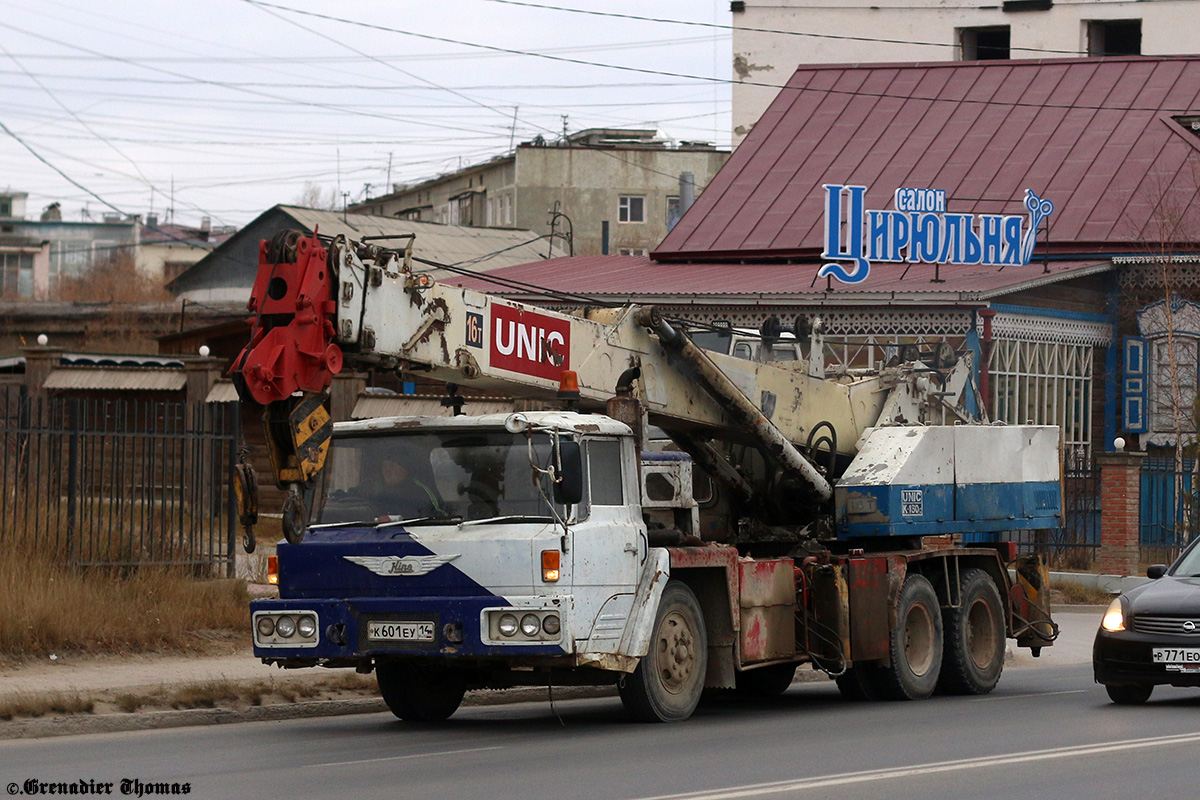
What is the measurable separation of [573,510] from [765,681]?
4.57 meters

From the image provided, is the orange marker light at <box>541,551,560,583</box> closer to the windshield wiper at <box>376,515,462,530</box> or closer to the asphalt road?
the windshield wiper at <box>376,515,462,530</box>

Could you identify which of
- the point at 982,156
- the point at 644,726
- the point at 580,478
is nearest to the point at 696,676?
the point at 644,726

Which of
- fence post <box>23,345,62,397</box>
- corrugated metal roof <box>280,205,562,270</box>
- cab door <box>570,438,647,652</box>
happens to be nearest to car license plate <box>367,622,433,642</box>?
cab door <box>570,438,647,652</box>

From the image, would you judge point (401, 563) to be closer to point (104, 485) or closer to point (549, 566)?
point (549, 566)

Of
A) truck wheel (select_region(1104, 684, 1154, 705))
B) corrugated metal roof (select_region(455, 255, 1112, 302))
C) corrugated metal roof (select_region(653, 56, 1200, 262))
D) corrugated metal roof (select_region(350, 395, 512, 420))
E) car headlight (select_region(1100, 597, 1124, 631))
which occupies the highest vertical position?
corrugated metal roof (select_region(653, 56, 1200, 262))

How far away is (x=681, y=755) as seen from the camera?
1074 centimetres

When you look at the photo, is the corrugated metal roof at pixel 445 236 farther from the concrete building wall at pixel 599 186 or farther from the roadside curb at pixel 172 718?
the roadside curb at pixel 172 718

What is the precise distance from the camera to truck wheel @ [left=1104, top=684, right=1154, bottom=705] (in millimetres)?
13938

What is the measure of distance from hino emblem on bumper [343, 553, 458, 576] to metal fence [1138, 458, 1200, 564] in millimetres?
18289

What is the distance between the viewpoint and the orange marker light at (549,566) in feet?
37.6

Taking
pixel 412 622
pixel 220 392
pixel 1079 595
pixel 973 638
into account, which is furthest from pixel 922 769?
pixel 220 392

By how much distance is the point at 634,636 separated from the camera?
11.9m

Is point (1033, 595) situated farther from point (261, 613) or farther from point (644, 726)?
point (261, 613)

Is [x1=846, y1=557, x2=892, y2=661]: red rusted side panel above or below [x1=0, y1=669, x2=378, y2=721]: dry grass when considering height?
above
